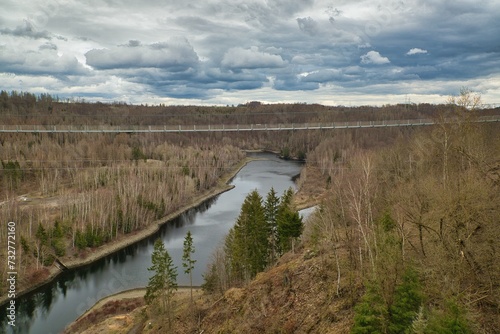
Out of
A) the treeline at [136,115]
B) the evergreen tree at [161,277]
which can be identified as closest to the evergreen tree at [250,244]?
the evergreen tree at [161,277]

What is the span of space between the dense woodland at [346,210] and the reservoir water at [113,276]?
325 centimetres

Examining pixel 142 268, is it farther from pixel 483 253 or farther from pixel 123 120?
pixel 123 120

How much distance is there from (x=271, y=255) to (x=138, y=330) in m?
12.4

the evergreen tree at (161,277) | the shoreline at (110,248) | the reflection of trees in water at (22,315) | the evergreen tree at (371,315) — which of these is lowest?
the reflection of trees in water at (22,315)

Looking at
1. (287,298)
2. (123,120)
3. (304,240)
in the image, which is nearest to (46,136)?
(123,120)

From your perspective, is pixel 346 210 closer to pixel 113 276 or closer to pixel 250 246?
pixel 250 246

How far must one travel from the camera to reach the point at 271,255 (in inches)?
1321

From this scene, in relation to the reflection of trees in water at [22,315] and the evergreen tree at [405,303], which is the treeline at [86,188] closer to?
the reflection of trees in water at [22,315]

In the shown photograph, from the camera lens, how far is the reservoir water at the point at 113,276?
99.6 feet

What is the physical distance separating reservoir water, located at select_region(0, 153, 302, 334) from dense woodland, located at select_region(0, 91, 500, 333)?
3.25m

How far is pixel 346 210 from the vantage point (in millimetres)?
24734

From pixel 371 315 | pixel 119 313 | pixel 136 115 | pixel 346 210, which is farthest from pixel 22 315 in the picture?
pixel 136 115

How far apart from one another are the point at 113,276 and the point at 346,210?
24831 millimetres

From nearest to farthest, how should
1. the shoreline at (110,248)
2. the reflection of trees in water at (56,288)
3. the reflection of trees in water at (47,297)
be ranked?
the reflection of trees in water at (56,288), the reflection of trees in water at (47,297), the shoreline at (110,248)
